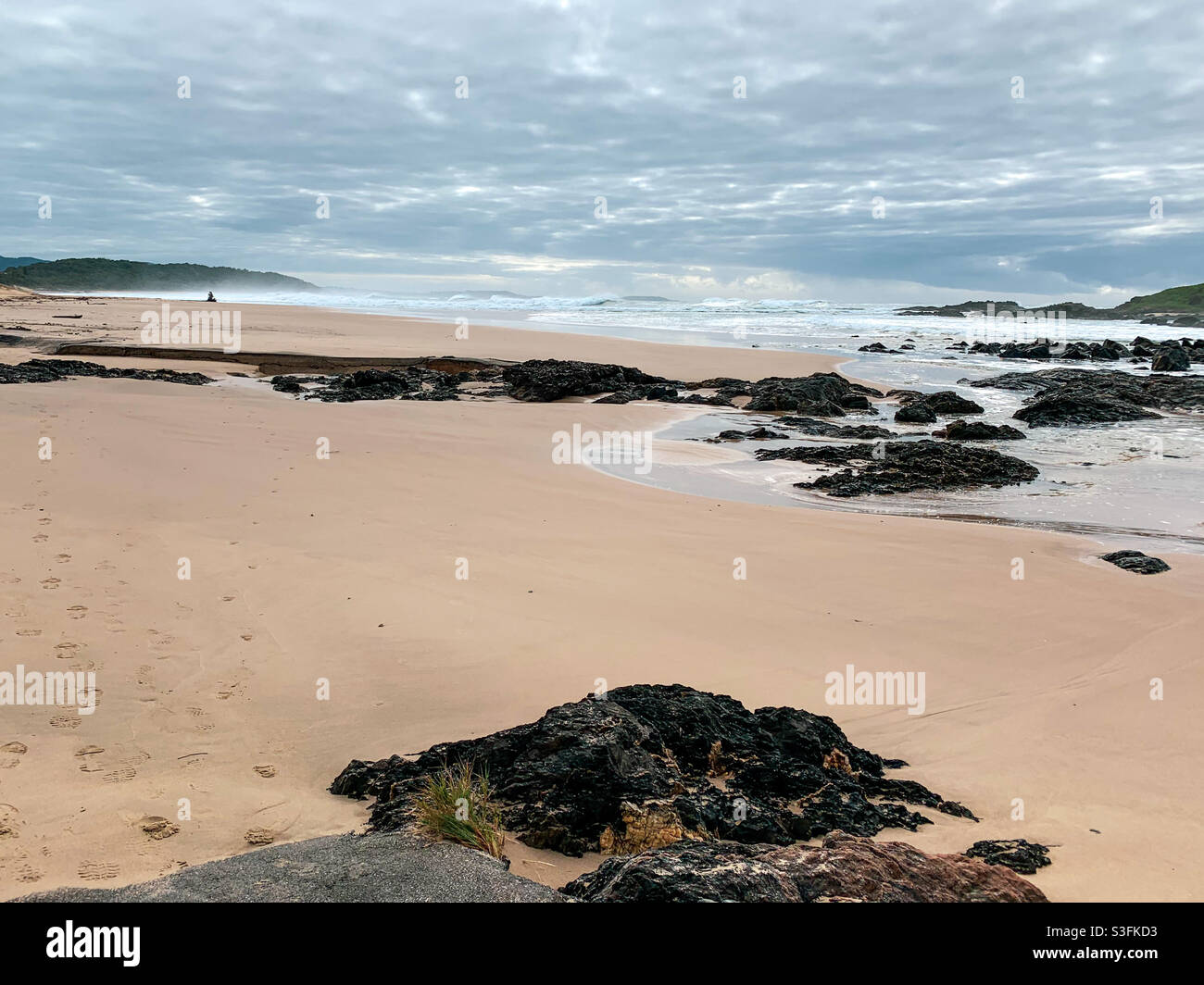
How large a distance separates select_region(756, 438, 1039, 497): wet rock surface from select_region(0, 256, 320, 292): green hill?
108 m

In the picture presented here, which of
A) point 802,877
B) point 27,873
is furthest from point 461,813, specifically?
point 27,873

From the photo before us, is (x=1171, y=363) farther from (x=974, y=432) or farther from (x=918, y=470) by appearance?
(x=918, y=470)

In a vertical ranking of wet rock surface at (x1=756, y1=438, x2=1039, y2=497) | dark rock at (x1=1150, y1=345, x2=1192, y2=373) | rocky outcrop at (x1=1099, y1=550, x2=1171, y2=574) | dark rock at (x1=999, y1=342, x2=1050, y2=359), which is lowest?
rocky outcrop at (x1=1099, y1=550, x2=1171, y2=574)

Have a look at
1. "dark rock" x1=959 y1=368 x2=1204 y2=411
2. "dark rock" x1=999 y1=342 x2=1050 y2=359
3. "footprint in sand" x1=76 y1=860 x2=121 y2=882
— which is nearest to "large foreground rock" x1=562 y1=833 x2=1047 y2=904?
"footprint in sand" x1=76 y1=860 x2=121 y2=882

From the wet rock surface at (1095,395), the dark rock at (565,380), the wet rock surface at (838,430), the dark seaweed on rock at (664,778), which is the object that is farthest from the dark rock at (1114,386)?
the dark seaweed on rock at (664,778)

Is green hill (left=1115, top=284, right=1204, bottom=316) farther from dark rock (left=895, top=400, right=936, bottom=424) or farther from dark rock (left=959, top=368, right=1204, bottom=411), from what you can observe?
dark rock (left=895, top=400, right=936, bottom=424)

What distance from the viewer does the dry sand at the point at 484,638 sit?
3535 mm

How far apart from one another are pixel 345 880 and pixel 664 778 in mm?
1276

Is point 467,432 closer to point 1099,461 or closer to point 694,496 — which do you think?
point 694,496

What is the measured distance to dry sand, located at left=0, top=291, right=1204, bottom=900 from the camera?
139 inches

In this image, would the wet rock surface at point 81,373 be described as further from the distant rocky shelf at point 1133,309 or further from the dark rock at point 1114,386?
the distant rocky shelf at point 1133,309

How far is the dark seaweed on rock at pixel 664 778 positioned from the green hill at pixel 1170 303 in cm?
8889
